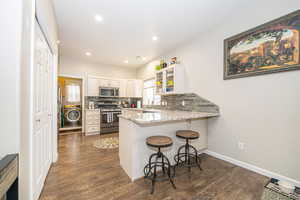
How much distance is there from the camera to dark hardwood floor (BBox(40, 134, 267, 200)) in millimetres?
1504

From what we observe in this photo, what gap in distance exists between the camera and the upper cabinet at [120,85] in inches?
179

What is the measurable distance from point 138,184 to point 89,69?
464 cm

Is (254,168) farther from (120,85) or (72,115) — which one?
(72,115)

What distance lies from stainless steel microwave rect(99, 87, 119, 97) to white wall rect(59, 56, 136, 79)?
798mm

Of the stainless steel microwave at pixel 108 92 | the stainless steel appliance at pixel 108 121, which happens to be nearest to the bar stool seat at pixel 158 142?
the stainless steel appliance at pixel 108 121

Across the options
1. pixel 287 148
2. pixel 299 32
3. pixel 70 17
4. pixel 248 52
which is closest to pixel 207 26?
pixel 248 52

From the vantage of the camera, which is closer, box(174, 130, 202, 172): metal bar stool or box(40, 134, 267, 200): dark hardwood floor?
box(40, 134, 267, 200): dark hardwood floor

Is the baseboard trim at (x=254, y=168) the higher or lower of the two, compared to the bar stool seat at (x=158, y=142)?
lower

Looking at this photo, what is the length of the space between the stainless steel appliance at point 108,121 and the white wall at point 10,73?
11.8 feet

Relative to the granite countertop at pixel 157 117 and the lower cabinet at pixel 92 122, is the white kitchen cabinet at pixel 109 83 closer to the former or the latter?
the lower cabinet at pixel 92 122

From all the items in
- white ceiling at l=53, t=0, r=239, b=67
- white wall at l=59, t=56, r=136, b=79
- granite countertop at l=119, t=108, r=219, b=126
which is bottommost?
granite countertop at l=119, t=108, r=219, b=126

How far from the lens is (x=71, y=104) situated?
212 inches

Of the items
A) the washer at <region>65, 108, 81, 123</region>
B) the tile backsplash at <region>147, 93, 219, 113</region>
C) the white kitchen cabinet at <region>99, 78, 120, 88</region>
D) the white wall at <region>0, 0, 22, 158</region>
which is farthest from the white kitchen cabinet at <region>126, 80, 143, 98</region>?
the white wall at <region>0, 0, 22, 158</region>

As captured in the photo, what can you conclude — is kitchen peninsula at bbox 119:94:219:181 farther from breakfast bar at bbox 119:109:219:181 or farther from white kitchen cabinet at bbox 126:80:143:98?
white kitchen cabinet at bbox 126:80:143:98
